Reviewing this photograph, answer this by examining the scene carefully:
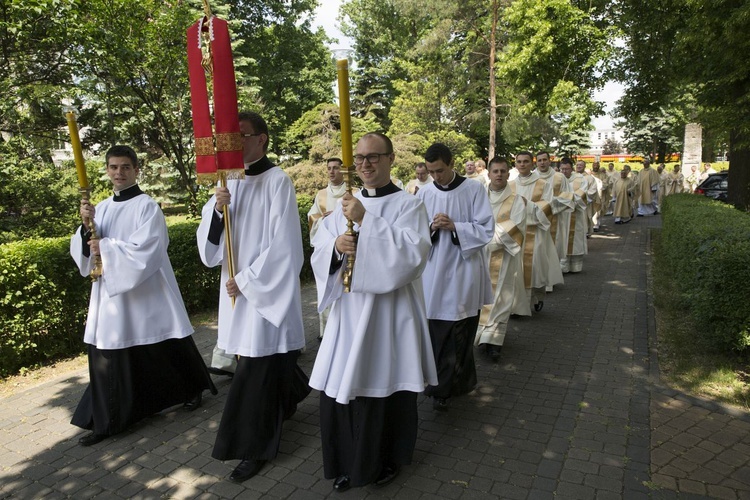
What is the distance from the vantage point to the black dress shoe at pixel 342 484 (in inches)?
138

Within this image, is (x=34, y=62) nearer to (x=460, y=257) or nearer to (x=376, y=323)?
(x=460, y=257)

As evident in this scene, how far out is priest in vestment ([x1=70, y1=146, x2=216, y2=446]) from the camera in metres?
4.29

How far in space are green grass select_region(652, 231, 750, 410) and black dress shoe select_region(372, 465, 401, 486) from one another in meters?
3.07

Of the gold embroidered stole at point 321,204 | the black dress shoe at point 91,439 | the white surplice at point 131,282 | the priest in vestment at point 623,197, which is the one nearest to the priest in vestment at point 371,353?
the white surplice at point 131,282

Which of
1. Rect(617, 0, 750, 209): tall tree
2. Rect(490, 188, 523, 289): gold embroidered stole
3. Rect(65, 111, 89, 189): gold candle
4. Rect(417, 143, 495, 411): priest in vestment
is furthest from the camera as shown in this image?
Rect(617, 0, 750, 209): tall tree

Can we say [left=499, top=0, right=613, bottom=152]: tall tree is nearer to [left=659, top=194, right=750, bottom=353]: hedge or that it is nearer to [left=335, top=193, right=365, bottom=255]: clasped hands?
[left=659, top=194, right=750, bottom=353]: hedge

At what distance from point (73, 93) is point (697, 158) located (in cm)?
2912

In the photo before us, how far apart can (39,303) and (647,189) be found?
21984 mm

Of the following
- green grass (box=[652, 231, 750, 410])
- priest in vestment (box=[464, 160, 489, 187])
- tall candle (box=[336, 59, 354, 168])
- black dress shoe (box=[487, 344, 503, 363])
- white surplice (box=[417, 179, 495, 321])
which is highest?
tall candle (box=[336, 59, 354, 168])

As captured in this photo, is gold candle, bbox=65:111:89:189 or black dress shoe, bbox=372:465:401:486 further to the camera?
gold candle, bbox=65:111:89:189

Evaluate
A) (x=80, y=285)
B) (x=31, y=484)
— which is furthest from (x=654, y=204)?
(x=31, y=484)

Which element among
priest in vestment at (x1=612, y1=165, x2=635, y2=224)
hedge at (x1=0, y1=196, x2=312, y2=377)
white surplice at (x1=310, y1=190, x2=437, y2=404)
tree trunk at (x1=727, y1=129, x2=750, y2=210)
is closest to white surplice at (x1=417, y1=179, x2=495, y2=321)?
white surplice at (x1=310, y1=190, x2=437, y2=404)

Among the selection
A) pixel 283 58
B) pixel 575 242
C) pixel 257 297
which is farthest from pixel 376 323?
pixel 283 58

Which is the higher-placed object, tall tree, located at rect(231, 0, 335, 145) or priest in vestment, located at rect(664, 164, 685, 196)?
tall tree, located at rect(231, 0, 335, 145)
